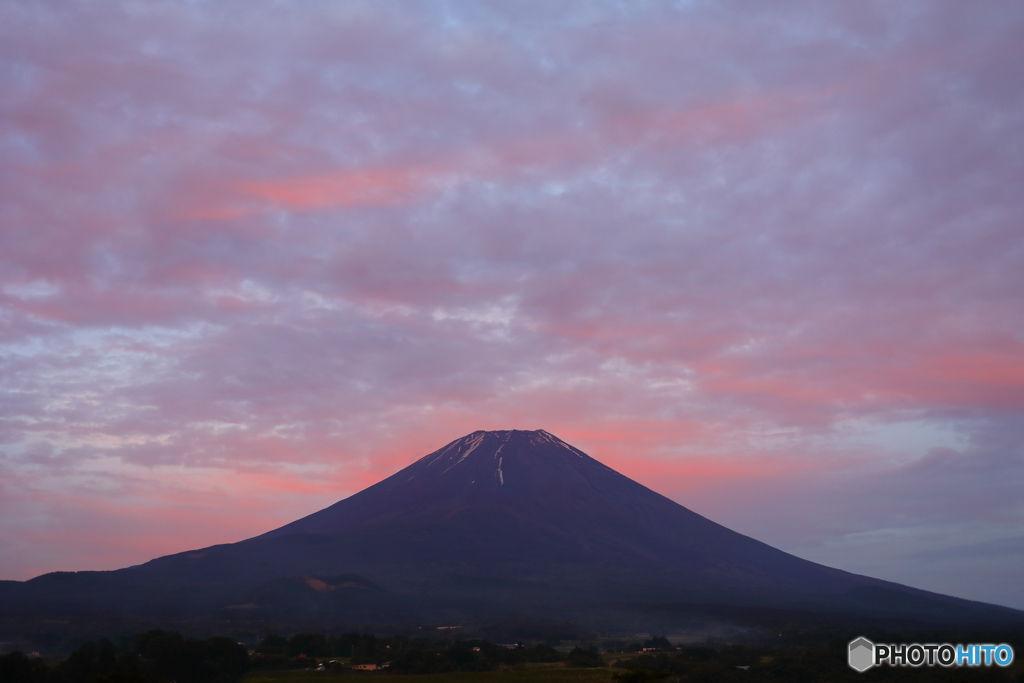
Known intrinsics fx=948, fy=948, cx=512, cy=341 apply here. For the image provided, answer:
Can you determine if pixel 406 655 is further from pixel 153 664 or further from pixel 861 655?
pixel 861 655

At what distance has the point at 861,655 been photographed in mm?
73688

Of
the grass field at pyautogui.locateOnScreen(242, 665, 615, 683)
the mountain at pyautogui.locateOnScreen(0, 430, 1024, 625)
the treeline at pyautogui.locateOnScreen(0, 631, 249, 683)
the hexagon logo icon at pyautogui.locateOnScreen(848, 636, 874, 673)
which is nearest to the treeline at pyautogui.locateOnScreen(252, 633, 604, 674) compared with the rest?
the grass field at pyautogui.locateOnScreen(242, 665, 615, 683)

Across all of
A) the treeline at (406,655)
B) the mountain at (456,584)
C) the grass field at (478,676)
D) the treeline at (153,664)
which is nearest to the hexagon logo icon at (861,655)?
the grass field at (478,676)

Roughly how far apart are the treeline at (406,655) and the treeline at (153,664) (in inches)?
272

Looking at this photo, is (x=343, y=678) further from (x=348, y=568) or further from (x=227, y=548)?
(x=227, y=548)

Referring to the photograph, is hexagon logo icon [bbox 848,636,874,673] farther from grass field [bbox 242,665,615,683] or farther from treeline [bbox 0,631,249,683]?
treeline [bbox 0,631,249,683]

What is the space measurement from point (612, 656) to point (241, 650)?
3361cm

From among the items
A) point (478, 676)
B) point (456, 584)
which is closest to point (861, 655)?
point (478, 676)

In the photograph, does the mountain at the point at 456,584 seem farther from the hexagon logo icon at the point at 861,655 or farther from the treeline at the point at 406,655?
the hexagon logo icon at the point at 861,655

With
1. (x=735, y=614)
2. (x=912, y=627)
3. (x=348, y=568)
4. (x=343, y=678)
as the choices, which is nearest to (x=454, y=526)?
(x=348, y=568)

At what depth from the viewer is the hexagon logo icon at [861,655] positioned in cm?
6962

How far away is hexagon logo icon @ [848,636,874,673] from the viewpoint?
69.6m

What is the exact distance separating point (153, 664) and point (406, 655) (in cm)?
2035

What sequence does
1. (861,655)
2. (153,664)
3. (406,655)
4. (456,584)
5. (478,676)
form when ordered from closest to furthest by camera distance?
(153,664)
(478,676)
(861,655)
(406,655)
(456,584)
